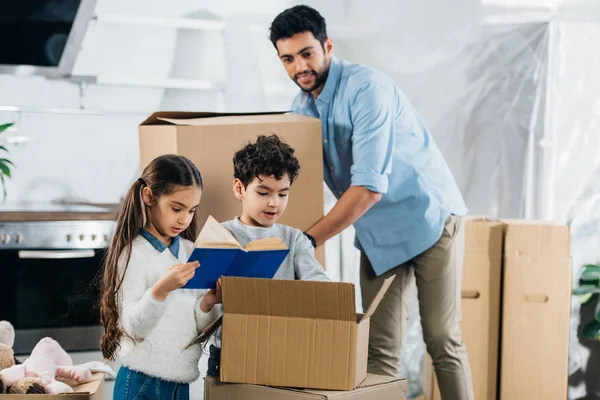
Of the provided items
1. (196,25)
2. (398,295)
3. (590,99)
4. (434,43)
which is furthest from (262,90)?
(590,99)

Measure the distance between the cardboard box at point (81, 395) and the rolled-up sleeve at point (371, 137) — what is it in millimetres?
826

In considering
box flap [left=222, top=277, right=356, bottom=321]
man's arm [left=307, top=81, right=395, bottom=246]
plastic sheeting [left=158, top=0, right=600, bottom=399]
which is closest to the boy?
box flap [left=222, top=277, right=356, bottom=321]

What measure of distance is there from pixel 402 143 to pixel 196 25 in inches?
43.3

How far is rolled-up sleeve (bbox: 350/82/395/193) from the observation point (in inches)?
81.0

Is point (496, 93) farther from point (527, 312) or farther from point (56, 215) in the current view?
point (56, 215)

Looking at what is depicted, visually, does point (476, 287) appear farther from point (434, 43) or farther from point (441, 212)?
point (434, 43)

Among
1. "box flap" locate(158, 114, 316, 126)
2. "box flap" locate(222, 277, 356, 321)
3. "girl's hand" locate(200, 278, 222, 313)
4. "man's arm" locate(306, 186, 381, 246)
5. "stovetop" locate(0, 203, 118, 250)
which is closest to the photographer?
"box flap" locate(222, 277, 356, 321)

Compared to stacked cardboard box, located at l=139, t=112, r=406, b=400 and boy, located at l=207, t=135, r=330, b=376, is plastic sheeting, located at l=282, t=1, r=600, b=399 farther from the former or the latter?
stacked cardboard box, located at l=139, t=112, r=406, b=400

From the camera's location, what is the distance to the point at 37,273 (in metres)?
2.68

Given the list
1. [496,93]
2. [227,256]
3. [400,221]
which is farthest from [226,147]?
[496,93]

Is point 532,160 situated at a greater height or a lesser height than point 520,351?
greater

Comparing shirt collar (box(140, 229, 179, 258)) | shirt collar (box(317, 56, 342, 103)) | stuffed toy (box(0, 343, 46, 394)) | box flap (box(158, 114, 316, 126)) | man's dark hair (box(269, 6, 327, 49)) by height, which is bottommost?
stuffed toy (box(0, 343, 46, 394))

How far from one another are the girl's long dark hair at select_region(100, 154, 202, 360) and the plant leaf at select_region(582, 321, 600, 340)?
1931 mm

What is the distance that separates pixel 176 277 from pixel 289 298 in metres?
0.21
